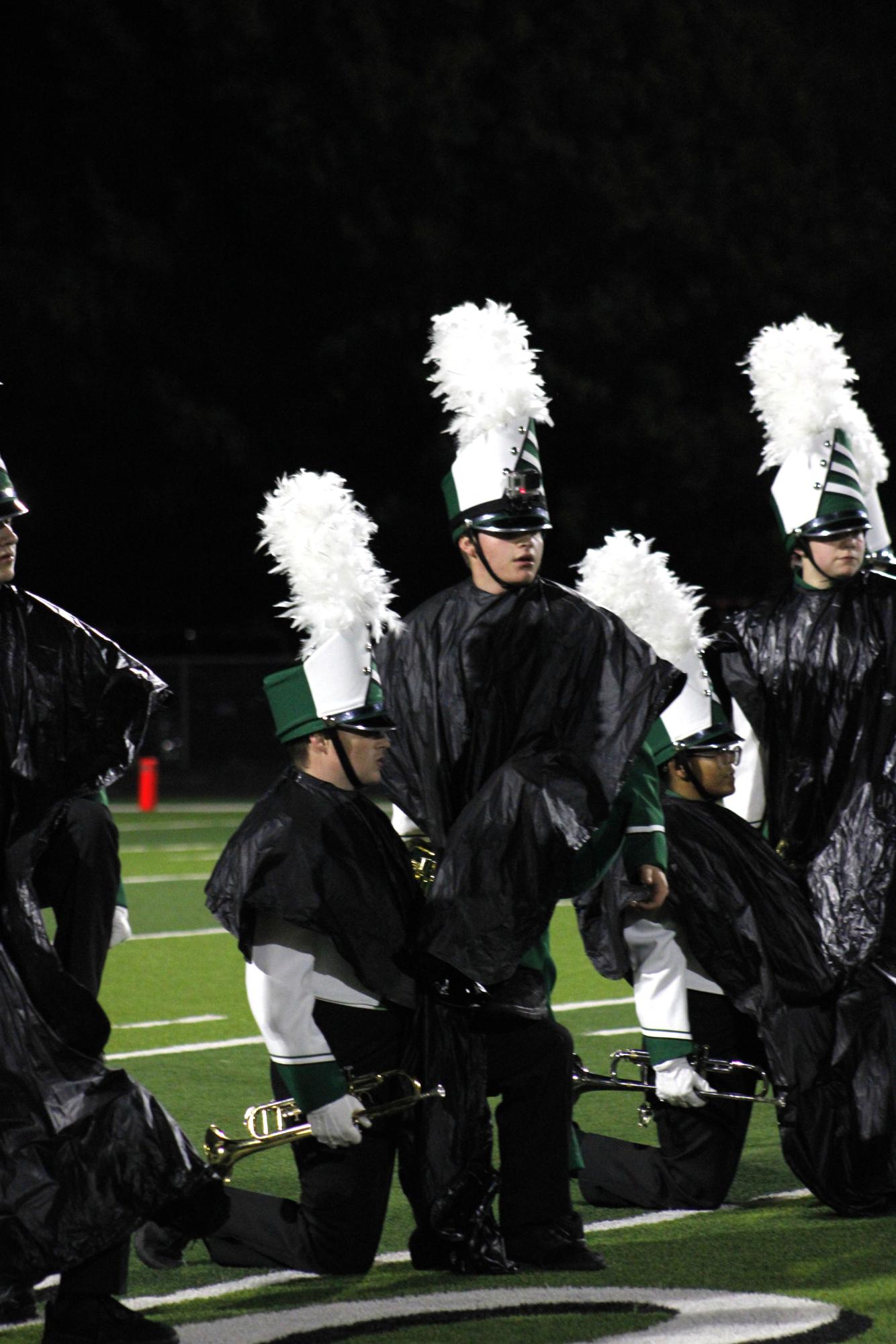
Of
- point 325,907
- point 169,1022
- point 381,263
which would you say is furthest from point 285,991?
point 381,263

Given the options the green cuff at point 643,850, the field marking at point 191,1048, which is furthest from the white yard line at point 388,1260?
the field marking at point 191,1048

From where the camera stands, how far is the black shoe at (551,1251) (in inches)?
189

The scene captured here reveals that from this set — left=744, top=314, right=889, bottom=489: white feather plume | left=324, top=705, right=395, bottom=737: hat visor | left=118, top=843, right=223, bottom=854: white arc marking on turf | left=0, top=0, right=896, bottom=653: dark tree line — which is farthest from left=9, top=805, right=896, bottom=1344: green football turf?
left=0, top=0, right=896, bottom=653: dark tree line

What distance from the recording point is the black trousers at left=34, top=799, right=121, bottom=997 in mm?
5027

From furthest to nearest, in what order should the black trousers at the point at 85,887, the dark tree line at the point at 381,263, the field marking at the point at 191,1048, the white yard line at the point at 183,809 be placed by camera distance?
1. the dark tree line at the point at 381,263
2. the white yard line at the point at 183,809
3. the field marking at the point at 191,1048
4. the black trousers at the point at 85,887

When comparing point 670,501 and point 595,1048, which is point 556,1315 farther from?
point 670,501

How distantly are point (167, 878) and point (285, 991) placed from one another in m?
10.3

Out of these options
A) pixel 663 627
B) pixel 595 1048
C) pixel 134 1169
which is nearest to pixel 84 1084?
pixel 134 1169

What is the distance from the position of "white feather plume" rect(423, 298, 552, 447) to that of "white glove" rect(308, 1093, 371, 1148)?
158cm

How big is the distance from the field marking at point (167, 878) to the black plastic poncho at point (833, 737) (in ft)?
28.7

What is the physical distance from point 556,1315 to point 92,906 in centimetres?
173

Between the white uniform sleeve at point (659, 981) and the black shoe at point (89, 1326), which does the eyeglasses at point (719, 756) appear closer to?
the white uniform sleeve at point (659, 981)

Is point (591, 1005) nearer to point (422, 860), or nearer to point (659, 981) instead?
point (659, 981)

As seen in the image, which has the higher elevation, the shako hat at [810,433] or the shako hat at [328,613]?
the shako hat at [810,433]
